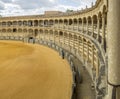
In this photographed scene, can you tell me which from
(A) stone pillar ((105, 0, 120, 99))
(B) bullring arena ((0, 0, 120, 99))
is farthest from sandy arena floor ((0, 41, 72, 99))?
(A) stone pillar ((105, 0, 120, 99))

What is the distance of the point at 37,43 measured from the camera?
60250 mm

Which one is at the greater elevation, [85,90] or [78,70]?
[85,90]

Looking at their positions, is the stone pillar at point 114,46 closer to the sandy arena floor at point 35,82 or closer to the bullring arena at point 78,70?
the bullring arena at point 78,70

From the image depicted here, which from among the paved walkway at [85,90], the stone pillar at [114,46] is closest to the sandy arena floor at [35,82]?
the paved walkway at [85,90]

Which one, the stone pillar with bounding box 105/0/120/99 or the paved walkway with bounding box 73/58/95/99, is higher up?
the stone pillar with bounding box 105/0/120/99

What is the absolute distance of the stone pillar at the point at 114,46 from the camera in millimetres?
8028

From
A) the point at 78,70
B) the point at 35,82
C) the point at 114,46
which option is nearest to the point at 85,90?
the point at 78,70

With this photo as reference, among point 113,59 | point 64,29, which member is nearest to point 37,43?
point 64,29

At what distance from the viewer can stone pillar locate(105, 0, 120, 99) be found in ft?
26.3

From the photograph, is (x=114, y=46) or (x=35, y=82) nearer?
(x=114, y=46)

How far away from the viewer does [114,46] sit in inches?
323

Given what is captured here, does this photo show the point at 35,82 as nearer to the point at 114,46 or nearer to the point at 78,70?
the point at 78,70

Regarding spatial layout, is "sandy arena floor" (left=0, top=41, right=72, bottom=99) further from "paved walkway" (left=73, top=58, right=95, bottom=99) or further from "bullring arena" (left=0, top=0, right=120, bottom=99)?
"paved walkway" (left=73, top=58, right=95, bottom=99)

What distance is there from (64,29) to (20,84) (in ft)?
98.6
